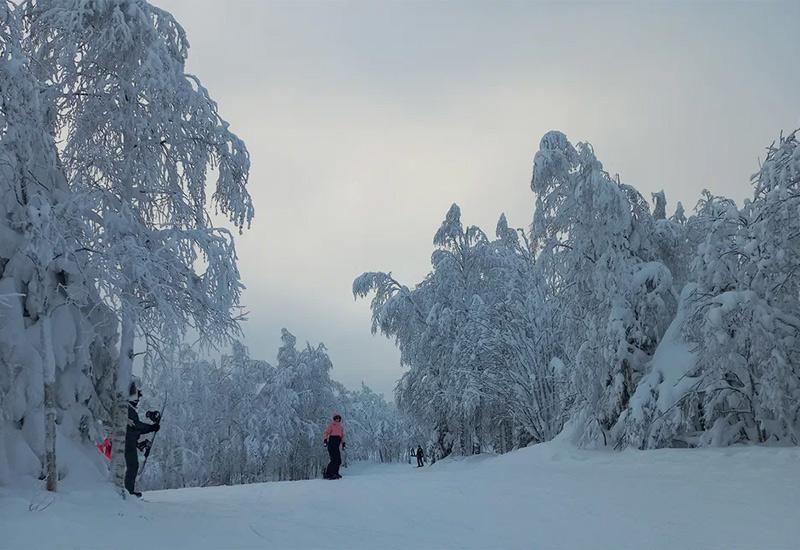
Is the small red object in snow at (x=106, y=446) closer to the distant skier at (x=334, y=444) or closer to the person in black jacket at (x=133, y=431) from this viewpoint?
the person in black jacket at (x=133, y=431)

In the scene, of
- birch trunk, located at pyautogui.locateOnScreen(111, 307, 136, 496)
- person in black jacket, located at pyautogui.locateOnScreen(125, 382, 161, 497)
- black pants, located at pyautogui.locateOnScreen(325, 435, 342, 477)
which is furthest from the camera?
black pants, located at pyautogui.locateOnScreen(325, 435, 342, 477)

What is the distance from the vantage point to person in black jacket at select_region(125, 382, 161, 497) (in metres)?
8.72

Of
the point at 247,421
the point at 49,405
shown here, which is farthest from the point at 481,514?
the point at 247,421

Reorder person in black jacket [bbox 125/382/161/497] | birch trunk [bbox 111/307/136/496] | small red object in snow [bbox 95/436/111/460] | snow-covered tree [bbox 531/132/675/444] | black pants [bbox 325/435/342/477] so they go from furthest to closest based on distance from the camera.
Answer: black pants [bbox 325/435/342/477] < snow-covered tree [bbox 531/132/675/444] < small red object in snow [bbox 95/436/111/460] < person in black jacket [bbox 125/382/161/497] < birch trunk [bbox 111/307/136/496]

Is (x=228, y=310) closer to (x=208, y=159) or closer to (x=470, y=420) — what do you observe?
(x=208, y=159)

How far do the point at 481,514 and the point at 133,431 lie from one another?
215 inches

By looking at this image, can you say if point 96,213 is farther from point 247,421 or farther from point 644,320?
point 247,421

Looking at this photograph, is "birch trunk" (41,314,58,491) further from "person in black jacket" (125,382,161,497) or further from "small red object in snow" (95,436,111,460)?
"small red object in snow" (95,436,111,460)

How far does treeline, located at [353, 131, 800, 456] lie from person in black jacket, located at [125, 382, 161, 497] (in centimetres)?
919

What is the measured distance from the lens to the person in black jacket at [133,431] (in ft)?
28.6

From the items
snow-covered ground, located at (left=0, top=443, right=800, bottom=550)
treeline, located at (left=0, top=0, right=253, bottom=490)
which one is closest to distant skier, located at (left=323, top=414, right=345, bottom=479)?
snow-covered ground, located at (left=0, top=443, right=800, bottom=550)

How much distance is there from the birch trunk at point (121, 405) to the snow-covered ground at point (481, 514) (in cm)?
60

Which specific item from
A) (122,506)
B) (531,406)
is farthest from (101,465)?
(531,406)

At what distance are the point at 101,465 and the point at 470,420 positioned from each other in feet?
62.2
